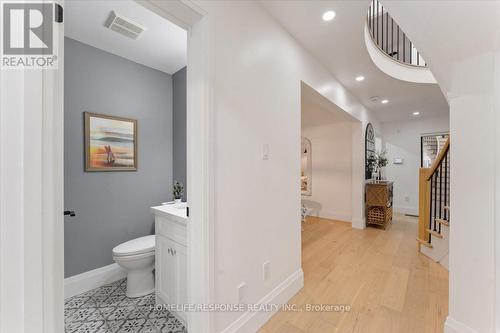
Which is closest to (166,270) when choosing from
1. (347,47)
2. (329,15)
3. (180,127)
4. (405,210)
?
(180,127)

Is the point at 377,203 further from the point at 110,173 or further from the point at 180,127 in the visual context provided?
the point at 110,173

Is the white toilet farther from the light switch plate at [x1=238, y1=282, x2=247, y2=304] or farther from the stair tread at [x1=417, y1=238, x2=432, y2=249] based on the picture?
the stair tread at [x1=417, y1=238, x2=432, y2=249]

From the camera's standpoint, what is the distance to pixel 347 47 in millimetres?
2211

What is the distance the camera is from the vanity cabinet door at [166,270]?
5.14 feet

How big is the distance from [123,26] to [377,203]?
4693 millimetres

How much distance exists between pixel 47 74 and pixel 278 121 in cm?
145

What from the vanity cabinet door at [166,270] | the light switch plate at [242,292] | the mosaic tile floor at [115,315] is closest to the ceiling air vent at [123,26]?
the vanity cabinet door at [166,270]

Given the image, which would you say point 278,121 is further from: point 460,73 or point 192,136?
point 460,73

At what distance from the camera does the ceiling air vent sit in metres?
1.75

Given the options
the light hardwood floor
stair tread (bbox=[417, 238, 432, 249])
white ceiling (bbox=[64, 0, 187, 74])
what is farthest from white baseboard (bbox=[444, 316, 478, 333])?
white ceiling (bbox=[64, 0, 187, 74])

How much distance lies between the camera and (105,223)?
2230 mm

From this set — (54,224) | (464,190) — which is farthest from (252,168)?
(464,190)

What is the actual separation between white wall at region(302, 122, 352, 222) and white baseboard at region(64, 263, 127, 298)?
Answer: 13.6 feet

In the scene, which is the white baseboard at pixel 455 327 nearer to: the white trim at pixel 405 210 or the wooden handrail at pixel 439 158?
the wooden handrail at pixel 439 158
